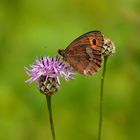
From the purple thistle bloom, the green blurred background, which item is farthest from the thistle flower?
the green blurred background

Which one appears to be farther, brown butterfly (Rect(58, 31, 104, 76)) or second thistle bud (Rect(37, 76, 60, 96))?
brown butterfly (Rect(58, 31, 104, 76))

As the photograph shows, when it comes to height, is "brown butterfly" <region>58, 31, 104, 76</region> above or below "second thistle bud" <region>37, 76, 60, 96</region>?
above

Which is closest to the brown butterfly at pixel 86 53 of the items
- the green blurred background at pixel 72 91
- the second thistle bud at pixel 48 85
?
the second thistle bud at pixel 48 85

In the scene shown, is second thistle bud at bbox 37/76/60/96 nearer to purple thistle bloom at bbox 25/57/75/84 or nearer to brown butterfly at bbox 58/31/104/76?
purple thistle bloom at bbox 25/57/75/84

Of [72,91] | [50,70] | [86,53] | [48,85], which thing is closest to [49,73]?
[50,70]

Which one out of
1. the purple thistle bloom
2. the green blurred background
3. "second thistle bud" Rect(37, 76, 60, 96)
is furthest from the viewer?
the green blurred background

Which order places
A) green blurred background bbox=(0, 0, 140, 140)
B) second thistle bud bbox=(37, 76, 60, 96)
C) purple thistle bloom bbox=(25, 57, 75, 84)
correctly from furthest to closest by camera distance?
1. green blurred background bbox=(0, 0, 140, 140)
2. purple thistle bloom bbox=(25, 57, 75, 84)
3. second thistle bud bbox=(37, 76, 60, 96)

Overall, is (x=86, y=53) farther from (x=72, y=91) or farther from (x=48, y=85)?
(x=72, y=91)

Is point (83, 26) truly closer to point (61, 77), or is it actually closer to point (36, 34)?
point (36, 34)
